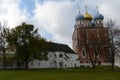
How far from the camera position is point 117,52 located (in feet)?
241

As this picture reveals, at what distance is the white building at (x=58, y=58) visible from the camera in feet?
340

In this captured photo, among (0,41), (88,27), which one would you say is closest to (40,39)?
(0,41)

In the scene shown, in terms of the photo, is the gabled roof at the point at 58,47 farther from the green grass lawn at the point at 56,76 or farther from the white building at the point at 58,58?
the green grass lawn at the point at 56,76

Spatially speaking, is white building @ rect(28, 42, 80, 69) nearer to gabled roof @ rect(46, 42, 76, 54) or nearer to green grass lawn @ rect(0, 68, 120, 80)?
gabled roof @ rect(46, 42, 76, 54)

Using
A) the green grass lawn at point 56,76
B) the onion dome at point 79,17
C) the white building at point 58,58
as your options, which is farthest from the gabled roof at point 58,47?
the green grass lawn at point 56,76

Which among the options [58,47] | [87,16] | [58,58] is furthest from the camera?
[87,16]

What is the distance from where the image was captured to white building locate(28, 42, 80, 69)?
340 ft

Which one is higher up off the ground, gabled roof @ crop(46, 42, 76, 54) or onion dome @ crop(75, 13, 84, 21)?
onion dome @ crop(75, 13, 84, 21)

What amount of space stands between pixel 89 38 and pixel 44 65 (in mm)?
24021

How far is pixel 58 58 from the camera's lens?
10956 centimetres

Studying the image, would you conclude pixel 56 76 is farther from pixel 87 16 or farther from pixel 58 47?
pixel 87 16

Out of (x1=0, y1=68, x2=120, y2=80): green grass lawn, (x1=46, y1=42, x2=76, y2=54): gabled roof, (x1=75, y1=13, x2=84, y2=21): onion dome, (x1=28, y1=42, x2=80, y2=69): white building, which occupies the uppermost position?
(x1=75, y1=13, x2=84, y2=21): onion dome

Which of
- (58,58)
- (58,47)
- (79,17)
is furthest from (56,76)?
(79,17)

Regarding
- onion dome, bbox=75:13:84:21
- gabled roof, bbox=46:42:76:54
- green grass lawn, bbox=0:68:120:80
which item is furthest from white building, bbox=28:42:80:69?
green grass lawn, bbox=0:68:120:80
